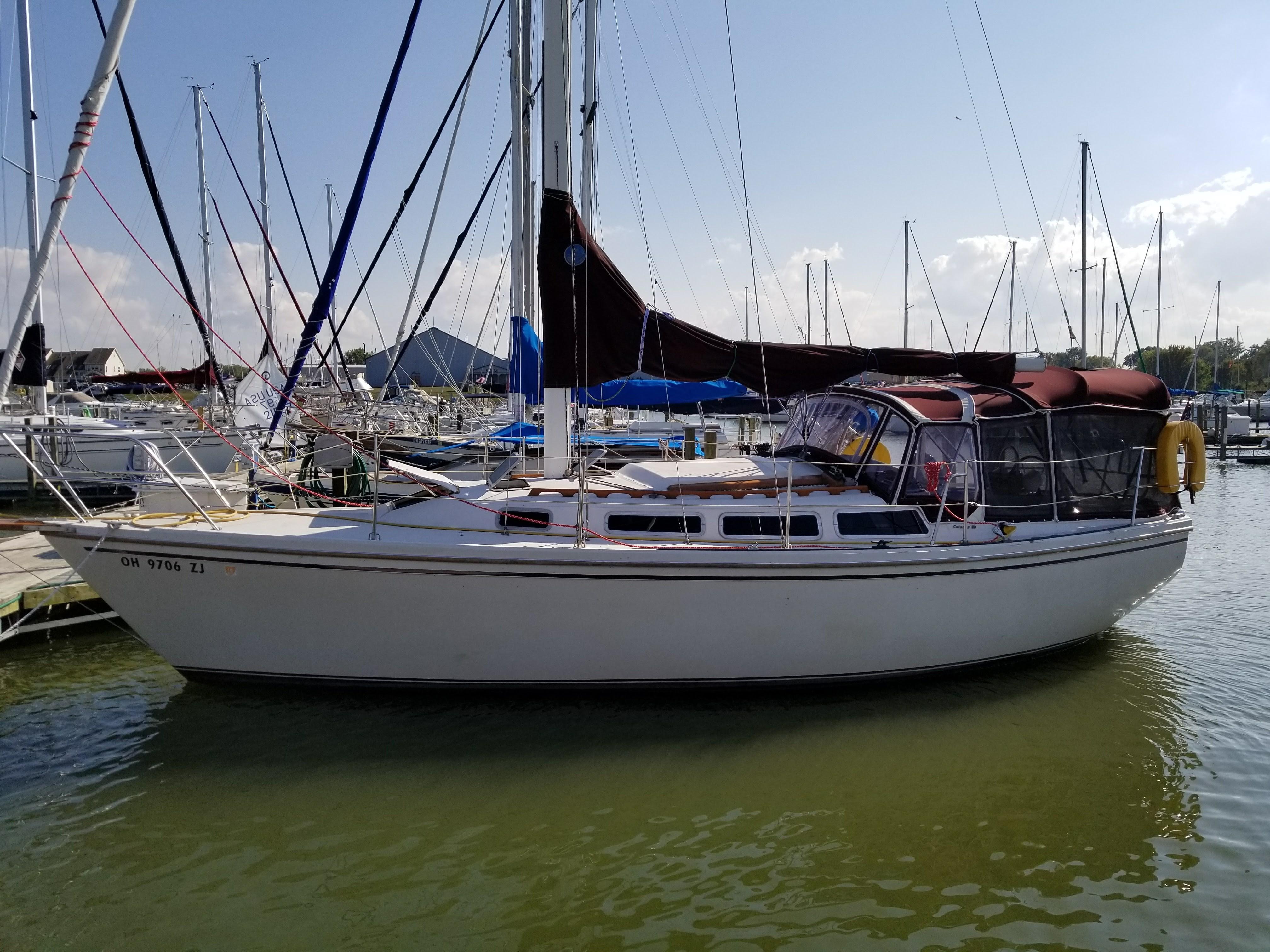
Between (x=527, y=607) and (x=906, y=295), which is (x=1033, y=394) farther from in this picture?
(x=906, y=295)

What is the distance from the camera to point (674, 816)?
5.54 metres

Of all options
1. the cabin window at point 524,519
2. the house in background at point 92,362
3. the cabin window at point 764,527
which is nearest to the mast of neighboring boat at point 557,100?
the cabin window at point 524,519

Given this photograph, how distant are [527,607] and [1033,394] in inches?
204

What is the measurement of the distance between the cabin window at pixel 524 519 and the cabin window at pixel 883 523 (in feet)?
8.39

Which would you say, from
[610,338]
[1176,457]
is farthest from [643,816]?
[1176,457]

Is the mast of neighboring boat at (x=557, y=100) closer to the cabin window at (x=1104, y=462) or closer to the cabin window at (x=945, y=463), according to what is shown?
the cabin window at (x=945, y=463)


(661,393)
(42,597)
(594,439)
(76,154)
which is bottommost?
(42,597)

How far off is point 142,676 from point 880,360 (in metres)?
7.76

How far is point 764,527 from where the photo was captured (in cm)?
706

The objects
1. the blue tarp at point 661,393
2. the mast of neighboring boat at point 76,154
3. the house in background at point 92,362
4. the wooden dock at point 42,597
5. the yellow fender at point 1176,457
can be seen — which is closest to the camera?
the mast of neighboring boat at point 76,154

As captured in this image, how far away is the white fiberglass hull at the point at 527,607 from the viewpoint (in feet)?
20.7

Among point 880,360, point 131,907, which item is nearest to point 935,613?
point 880,360

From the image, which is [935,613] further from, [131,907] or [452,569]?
[131,907]

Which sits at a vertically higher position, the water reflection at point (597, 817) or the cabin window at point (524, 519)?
the cabin window at point (524, 519)
